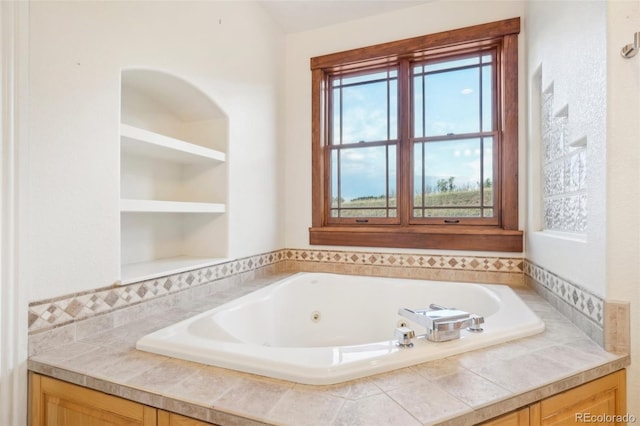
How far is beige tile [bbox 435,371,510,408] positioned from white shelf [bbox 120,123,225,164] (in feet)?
4.85

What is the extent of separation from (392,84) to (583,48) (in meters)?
1.35

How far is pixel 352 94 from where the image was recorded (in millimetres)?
2551

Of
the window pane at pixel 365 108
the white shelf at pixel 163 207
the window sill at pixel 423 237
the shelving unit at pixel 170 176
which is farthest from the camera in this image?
the window pane at pixel 365 108

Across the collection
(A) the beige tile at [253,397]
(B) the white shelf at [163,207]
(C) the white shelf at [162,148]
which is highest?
(C) the white shelf at [162,148]

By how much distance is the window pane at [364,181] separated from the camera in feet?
7.88

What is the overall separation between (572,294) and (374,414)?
1094 mm

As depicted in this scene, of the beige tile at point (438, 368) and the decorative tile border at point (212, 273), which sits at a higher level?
the decorative tile border at point (212, 273)

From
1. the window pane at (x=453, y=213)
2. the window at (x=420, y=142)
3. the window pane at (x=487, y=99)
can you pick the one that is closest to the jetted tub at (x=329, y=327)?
the window at (x=420, y=142)

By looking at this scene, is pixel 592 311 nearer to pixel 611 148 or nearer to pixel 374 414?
pixel 611 148

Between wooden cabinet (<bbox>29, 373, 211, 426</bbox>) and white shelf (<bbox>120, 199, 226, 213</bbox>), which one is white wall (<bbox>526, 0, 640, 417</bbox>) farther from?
white shelf (<bbox>120, 199, 226, 213</bbox>)

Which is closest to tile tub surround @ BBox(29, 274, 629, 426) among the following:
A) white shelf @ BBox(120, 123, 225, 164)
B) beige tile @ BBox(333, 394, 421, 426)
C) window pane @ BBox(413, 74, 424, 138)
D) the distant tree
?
beige tile @ BBox(333, 394, 421, 426)

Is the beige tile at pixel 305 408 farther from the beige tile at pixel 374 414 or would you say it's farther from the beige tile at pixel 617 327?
the beige tile at pixel 617 327

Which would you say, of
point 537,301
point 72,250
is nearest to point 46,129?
point 72,250

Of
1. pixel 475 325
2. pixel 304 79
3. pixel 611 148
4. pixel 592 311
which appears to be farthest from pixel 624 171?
pixel 304 79
